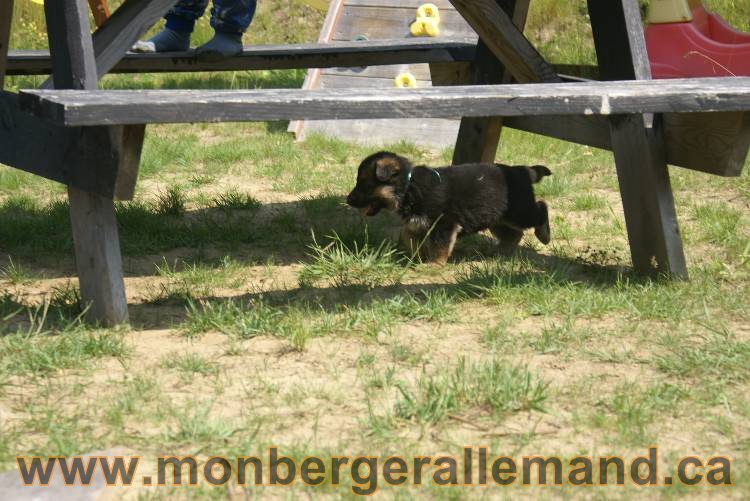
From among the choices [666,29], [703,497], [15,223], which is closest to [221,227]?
[15,223]

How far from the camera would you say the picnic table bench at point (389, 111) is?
3658 mm

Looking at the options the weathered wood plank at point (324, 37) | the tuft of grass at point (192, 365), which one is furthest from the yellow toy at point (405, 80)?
the tuft of grass at point (192, 365)

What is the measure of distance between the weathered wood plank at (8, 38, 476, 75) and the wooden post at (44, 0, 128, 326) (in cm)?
168

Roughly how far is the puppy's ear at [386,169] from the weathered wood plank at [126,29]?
1.54m

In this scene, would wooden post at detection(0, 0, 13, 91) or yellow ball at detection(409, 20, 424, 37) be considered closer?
wooden post at detection(0, 0, 13, 91)

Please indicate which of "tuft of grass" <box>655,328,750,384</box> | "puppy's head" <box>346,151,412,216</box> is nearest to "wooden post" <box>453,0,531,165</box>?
"puppy's head" <box>346,151,412,216</box>

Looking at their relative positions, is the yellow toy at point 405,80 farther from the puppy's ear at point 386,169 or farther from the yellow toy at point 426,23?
the puppy's ear at point 386,169

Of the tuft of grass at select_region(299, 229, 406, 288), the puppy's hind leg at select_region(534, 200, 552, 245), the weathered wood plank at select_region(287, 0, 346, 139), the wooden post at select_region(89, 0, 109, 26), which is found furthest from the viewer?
the weathered wood plank at select_region(287, 0, 346, 139)

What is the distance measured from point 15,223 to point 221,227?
116cm

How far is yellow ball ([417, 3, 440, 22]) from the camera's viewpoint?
8852 millimetres

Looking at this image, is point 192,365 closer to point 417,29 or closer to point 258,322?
point 258,322

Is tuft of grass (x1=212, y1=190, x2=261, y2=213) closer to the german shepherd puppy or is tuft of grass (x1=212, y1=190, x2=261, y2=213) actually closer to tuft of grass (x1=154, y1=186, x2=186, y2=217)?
tuft of grass (x1=154, y1=186, x2=186, y2=217)

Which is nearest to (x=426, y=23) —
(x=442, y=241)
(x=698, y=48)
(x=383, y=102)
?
(x=698, y=48)

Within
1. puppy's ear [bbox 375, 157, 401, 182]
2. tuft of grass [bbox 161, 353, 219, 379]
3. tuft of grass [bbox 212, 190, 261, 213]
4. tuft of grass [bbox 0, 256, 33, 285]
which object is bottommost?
tuft of grass [bbox 161, 353, 219, 379]
